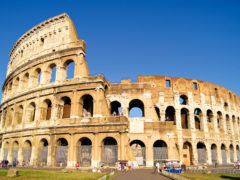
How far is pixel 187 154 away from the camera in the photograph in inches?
1009

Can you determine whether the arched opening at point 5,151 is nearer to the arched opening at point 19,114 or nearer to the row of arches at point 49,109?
the row of arches at point 49,109

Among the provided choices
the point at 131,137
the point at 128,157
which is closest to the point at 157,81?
the point at 131,137

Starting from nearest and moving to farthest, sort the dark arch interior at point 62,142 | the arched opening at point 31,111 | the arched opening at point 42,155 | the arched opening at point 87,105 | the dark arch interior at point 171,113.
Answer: the arched opening at point 42,155, the dark arch interior at point 62,142, the arched opening at point 87,105, the arched opening at point 31,111, the dark arch interior at point 171,113

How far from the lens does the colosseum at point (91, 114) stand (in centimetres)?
2091

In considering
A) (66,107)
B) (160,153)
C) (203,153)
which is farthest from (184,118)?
(66,107)

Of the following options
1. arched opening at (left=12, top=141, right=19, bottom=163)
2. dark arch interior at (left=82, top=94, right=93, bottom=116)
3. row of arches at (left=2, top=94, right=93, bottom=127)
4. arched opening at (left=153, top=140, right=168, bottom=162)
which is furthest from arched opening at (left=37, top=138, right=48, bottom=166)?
arched opening at (left=153, top=140, right=168, bottom=162)

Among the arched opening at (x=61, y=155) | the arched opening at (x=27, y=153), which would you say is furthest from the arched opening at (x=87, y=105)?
the arched opening at (x=27, y=153)

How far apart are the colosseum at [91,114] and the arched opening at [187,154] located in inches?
4.6

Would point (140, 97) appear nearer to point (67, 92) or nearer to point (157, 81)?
point (157, 81)

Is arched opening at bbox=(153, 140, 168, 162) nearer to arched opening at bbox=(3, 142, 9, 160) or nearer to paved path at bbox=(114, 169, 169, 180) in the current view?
paved path at bbox=(114, 169, 169, 180)

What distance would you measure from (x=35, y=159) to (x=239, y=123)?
30536mm

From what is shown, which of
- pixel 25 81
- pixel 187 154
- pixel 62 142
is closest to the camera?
pixel 62 142

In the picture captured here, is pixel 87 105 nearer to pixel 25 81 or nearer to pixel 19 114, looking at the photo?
pixel 19 114

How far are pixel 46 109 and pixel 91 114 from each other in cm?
531
